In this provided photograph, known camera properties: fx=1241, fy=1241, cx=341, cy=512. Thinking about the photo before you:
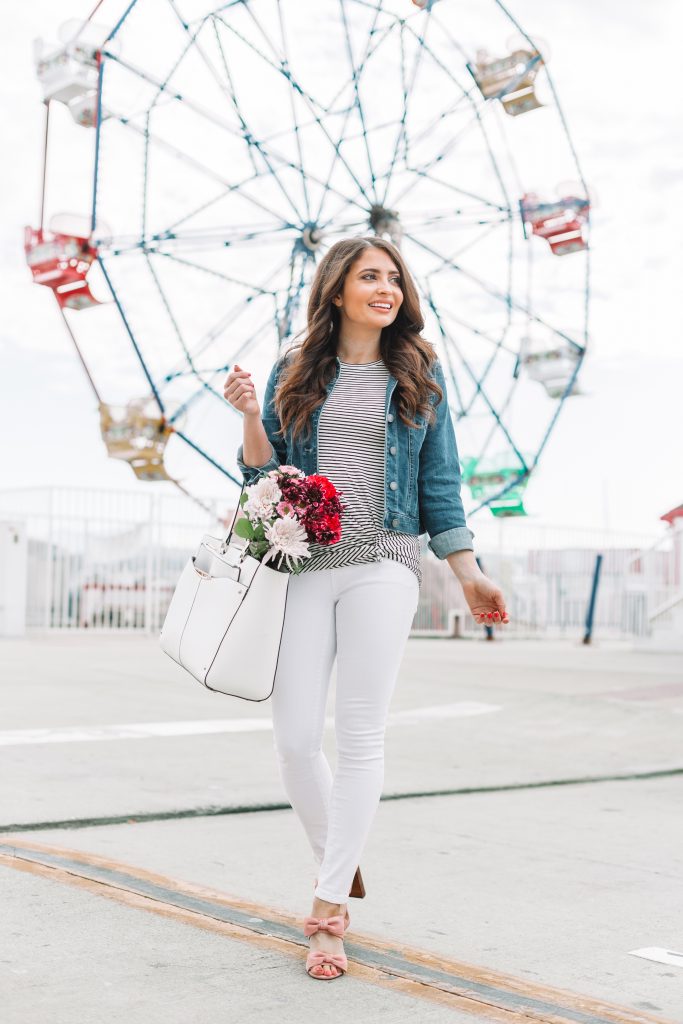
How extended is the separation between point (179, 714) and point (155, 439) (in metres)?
9.56

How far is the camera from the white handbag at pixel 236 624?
8.23 ft

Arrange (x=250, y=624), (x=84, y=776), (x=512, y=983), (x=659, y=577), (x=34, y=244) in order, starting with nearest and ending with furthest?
(x=512, y=983)
(x=250, y=624)
(x=84, y=776)
(x=34, y=244)
(x=659, y=577)

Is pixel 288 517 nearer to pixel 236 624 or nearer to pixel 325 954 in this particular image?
pixel 236 624

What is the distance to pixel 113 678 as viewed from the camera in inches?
326

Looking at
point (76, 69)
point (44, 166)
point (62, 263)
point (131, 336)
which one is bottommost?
point (131, 336)

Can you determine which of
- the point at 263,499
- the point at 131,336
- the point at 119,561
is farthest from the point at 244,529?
the point at 119,561

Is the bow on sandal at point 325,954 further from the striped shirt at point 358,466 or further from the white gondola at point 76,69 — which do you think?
the white gondola at point 76,69

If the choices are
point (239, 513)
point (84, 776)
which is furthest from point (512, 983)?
point (84, 776)

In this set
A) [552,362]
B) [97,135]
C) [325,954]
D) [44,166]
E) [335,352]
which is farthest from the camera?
[552,362]

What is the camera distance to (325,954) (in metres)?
2.39

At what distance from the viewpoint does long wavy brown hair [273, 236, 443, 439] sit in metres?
2.73

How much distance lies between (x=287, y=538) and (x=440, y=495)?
44 centimetres

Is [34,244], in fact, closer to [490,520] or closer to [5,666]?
[5,666]

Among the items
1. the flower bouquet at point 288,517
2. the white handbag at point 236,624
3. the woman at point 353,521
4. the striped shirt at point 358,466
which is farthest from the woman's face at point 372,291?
the white handbag at point 236,624
